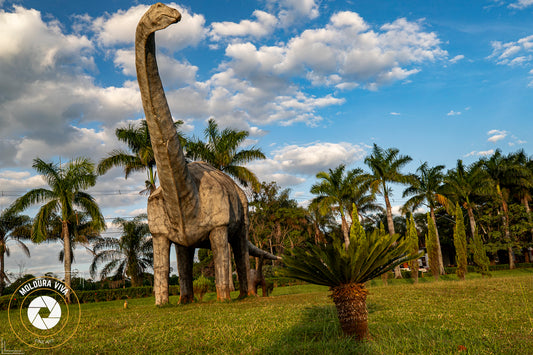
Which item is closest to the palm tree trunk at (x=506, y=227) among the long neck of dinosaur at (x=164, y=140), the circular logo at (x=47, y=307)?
the long neck of dinosaur at (x=164, y=140)

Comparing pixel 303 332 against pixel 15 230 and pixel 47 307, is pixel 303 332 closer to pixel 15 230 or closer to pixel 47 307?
pixel 47 307

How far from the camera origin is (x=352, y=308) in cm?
516

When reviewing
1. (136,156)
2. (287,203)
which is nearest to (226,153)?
(136,156)

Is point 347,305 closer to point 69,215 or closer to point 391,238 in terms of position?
point 391,238

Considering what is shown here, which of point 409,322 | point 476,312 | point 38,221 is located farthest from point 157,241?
point 38,221

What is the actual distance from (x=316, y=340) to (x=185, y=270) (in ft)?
26.6

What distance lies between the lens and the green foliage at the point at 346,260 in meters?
5.05

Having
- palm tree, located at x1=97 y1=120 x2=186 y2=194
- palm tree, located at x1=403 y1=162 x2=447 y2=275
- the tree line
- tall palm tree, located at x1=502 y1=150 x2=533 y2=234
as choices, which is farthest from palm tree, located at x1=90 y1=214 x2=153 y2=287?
tall palm tree, located at x1=502 y1=150 x2=533 y2=234

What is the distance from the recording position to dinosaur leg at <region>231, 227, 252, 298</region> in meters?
13.5

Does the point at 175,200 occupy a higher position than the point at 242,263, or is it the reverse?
the point at 175,200

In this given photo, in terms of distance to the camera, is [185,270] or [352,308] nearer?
[352,308]

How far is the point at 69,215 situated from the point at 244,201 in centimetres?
1531

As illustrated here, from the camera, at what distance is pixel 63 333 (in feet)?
22.0

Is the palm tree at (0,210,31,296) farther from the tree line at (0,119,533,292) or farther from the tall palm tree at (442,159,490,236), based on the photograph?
the tall palm tree at (442,159,490,236)
